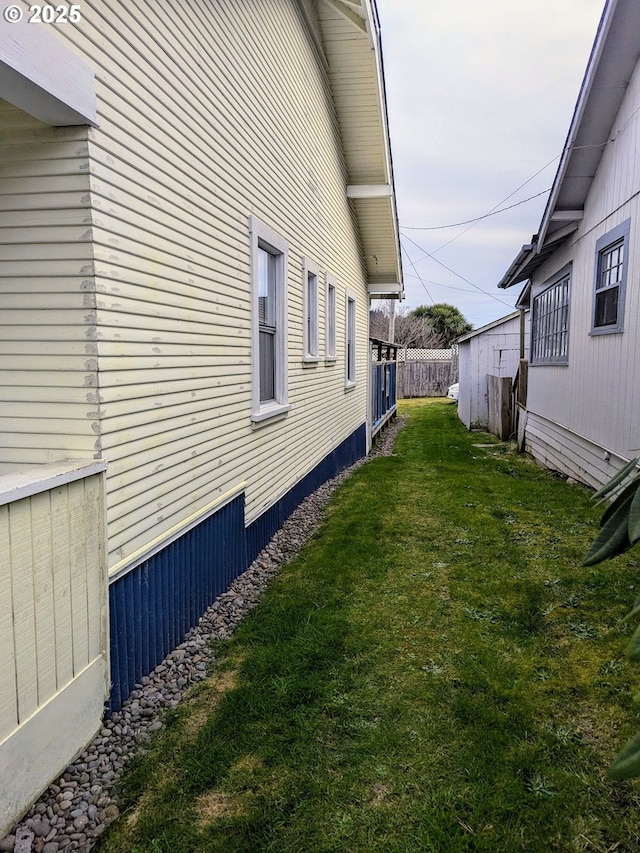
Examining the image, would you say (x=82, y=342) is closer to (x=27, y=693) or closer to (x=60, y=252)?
(x=60, y=252)

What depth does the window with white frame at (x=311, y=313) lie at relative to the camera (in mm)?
7176

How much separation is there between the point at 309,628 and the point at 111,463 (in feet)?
6.00

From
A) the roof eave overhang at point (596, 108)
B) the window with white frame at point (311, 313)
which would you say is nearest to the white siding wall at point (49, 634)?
the window with white frame at point (311, 313)

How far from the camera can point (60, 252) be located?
2578 millimetres

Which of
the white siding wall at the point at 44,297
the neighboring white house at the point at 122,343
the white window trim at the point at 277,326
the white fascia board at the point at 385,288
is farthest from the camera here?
the white fascia board at the point at 385,288

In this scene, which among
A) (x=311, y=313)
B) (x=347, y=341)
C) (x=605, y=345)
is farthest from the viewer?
(x=347, y=341)

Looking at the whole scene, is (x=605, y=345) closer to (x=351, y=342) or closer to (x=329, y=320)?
(x=329, y=320)

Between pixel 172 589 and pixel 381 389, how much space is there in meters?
12.7

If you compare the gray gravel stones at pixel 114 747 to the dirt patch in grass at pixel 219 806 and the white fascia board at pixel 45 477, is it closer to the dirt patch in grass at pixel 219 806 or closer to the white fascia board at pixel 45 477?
the dirt patch in grass at pixel 219 806

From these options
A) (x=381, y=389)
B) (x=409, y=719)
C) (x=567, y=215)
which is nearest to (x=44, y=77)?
(x=409, y=719)

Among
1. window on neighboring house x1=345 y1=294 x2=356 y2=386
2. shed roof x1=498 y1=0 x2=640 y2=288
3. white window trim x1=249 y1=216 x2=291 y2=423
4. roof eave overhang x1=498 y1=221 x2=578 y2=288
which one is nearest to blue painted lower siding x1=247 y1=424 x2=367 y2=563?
white window trim x1=249 y1=216 x2=291 y2=423

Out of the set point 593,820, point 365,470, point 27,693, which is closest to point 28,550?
point 27,693

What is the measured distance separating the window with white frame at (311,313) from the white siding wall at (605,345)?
360 centimetres

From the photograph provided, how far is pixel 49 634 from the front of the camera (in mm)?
2334
